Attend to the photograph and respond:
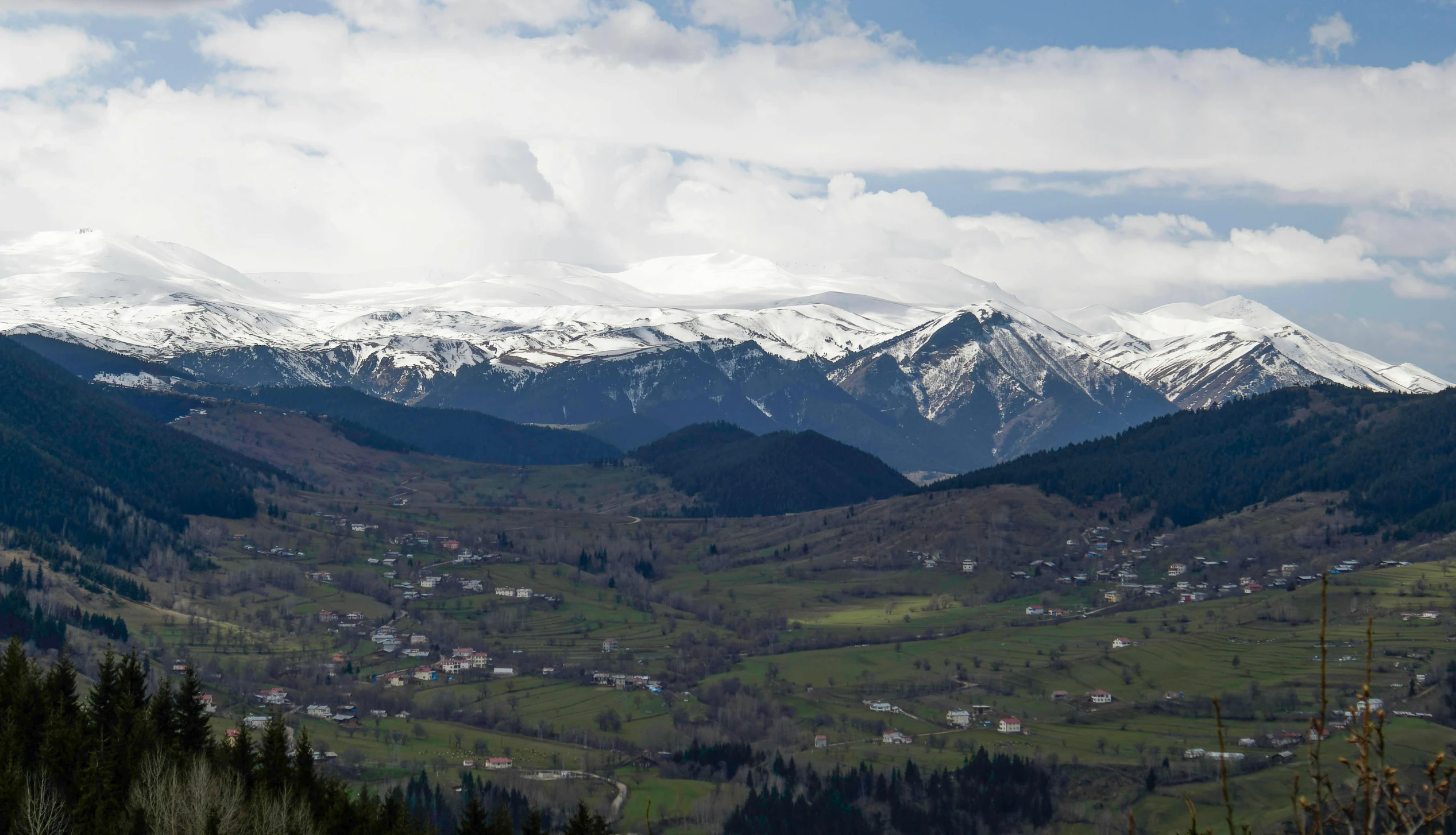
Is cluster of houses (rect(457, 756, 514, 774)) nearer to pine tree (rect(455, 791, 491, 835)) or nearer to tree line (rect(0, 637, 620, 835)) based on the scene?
tree line (rect(0, 637, 620, 835))

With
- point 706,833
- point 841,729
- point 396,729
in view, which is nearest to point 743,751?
point 841,729

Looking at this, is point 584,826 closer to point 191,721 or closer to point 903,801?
point 191,721

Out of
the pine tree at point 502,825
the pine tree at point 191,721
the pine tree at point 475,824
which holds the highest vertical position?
the pine tree at point 191,721

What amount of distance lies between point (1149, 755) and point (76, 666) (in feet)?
449

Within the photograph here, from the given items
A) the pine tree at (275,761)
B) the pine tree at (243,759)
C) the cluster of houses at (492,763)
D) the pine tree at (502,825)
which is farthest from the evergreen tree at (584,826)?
the cluster of houses at (492,763)

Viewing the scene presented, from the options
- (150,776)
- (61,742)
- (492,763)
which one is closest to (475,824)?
(150,776)

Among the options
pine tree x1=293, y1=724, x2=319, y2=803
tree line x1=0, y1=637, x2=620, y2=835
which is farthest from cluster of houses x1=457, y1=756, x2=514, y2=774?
pine tree x1=293, y1=724, x2=319, y2=803

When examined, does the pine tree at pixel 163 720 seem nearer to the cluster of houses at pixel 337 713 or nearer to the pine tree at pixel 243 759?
the pine tree at pixel 243 759

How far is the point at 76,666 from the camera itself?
186125mm

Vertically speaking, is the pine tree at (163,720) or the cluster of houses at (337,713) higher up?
the pine tree at (163,720)

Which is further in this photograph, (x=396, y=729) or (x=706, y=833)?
(x=396, y=729)

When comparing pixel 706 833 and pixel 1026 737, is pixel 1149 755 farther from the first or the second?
pixel 706 833

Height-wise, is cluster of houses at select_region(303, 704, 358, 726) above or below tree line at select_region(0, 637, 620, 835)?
below

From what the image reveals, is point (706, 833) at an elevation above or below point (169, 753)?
below
